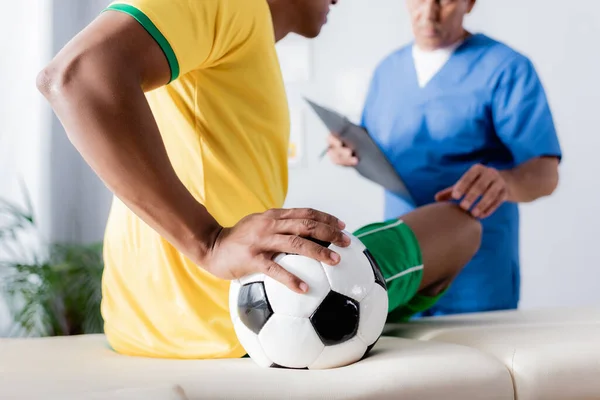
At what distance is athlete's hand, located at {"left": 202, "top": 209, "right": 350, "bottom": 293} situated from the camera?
0.79 metres

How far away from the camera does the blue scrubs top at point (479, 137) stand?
6.28ft

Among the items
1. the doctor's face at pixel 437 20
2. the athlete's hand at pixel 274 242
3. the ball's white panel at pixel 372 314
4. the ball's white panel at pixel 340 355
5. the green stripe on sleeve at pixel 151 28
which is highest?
the green stripe on sleeve at pixel 151 28

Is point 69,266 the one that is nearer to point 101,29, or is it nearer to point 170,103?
point 170,103

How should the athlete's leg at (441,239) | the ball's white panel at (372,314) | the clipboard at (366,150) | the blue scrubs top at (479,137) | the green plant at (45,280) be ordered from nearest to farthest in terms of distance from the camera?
1. the ball's white panel at (372,314)
2. the athlete's leg at (441,239)
3. the clipboard at (366,150)
4. the blue scrubs top at (479,137)
5. the green plant at (45,280)

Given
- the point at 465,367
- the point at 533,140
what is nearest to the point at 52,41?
the point at 533,140

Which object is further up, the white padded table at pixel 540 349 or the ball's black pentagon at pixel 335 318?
the ball's black pentagon at pixel 335 318

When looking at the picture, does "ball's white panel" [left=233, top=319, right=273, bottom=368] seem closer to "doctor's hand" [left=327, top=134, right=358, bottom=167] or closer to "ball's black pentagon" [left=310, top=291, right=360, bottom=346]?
"ball's black pentagon" [left=310, top=291, right=360, bottom=346]

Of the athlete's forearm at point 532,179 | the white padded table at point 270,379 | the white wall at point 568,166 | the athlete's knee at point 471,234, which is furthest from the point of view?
the white wall at point 568,166

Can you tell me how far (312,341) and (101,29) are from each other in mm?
468

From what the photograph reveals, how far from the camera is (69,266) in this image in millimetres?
2408

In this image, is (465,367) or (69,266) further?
(69,266)

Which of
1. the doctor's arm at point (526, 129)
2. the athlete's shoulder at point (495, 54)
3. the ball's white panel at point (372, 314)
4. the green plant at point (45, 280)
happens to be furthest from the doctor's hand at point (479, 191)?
the green plant at point (45, 280)

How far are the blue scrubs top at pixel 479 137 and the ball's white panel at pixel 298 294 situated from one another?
1.14m

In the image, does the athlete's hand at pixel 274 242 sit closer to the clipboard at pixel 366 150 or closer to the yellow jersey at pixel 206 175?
the yellow jersey at pixel 206 175
